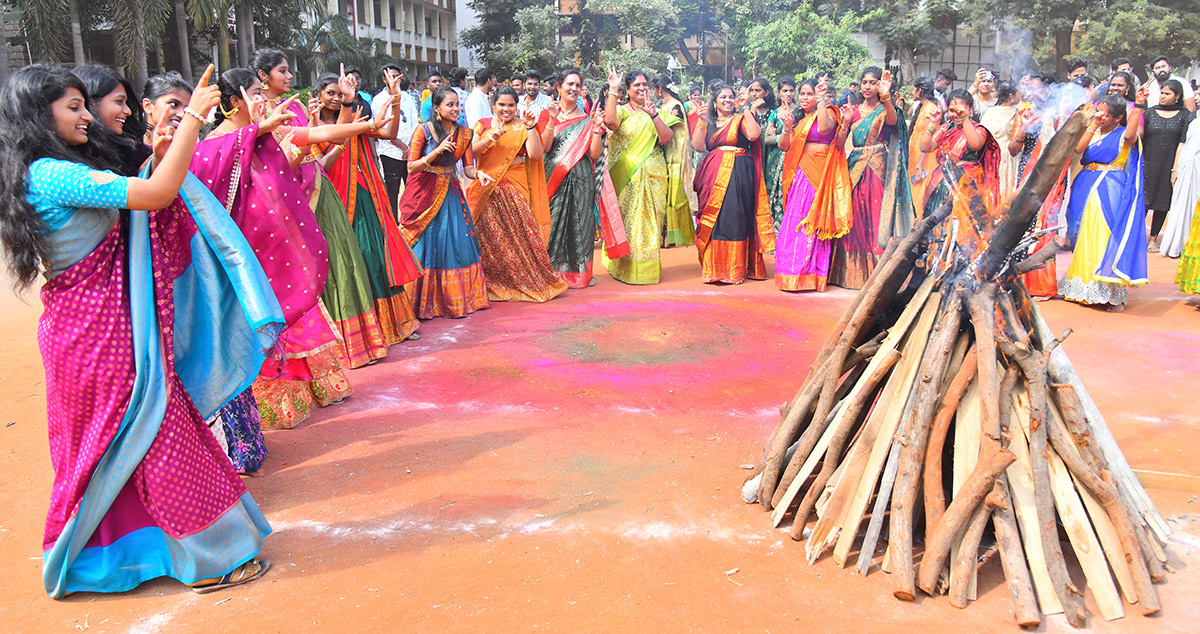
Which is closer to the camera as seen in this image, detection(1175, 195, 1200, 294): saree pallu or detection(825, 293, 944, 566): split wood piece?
detection(825, 293, 944, 566): split wood piece

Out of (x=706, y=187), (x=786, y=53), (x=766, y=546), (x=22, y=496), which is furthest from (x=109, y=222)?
(x=786, y=53)

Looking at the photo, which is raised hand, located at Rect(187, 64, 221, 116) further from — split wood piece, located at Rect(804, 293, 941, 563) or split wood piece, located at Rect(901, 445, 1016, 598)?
split wood piece, located at Rect(901, 445, 1016, 598)

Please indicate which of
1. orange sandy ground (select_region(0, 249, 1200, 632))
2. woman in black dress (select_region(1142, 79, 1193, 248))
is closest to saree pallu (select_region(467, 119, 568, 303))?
orange sandy ground (select_region(0, 249, 1200, 632))

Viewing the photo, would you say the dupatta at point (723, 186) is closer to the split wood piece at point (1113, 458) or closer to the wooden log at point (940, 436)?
the split wood piece at point (1113, 458)

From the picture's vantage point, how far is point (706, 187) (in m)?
8.05

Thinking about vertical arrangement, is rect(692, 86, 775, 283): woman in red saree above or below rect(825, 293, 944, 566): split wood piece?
above

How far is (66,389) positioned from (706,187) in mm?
6213

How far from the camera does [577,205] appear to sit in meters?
7.62

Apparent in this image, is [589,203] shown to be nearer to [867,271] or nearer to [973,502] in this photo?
[867,271]

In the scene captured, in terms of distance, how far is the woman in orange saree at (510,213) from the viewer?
6781 millimetres


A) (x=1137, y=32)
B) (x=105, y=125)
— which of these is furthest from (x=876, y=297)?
(x=1137, y=32)

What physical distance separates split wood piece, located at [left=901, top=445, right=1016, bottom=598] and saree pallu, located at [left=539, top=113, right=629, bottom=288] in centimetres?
520

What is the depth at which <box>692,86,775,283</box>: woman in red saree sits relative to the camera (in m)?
→ 7.86

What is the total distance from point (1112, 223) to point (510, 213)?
189 inches
